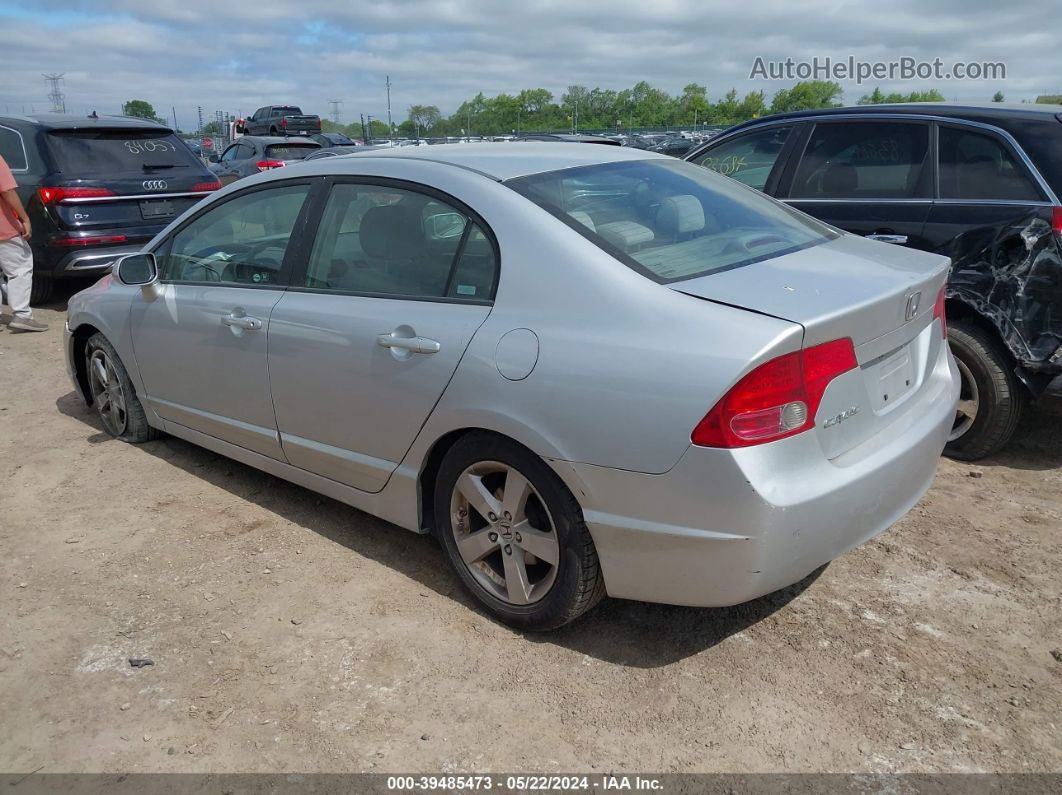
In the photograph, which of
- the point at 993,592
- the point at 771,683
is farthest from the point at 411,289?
the point at 993,592

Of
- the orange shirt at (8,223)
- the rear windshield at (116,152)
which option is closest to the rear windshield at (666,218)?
the orange shirt at (8,223)

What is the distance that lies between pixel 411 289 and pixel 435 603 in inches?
47.1

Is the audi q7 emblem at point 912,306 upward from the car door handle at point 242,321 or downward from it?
upward

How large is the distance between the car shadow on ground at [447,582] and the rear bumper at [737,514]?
338 mm

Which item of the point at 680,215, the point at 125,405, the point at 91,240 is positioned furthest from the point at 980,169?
the point at 91,240

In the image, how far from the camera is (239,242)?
402cm

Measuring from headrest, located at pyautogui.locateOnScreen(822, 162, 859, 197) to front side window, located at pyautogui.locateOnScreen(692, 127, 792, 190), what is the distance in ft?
1.29

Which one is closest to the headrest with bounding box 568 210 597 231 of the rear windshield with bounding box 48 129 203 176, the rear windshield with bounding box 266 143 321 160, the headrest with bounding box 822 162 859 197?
the headrest with bounding box 822 162 859 197

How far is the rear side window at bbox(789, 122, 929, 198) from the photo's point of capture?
460cm

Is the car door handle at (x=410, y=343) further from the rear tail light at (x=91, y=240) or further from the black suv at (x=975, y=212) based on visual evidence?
the rear tail light at (x=91, y=240)

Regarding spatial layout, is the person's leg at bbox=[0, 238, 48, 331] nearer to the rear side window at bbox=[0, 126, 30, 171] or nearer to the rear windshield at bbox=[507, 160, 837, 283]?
the rear side window at bbox=[0, 126, 30, 171]

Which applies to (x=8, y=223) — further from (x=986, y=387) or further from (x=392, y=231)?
(x=986, y=387)

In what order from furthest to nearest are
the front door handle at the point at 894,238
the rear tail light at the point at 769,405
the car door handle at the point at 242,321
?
the front door handle at the point at 894,238 → the car door handle at the point at 242,321 → the rear tail light at the point at 769,405

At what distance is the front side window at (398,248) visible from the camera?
9.80 ft
